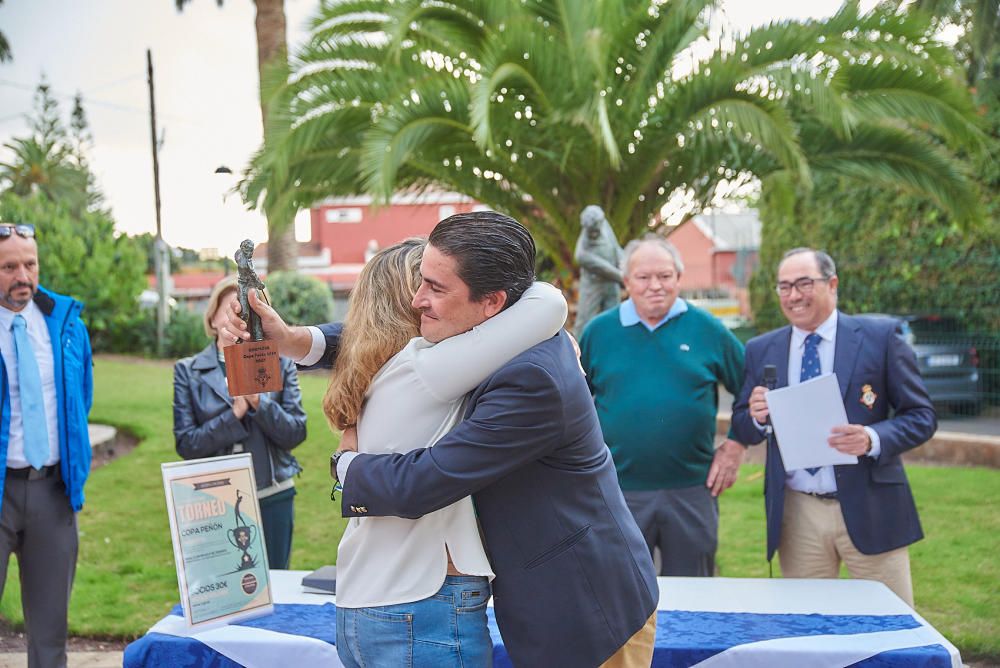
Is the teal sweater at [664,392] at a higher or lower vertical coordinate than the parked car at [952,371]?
higher

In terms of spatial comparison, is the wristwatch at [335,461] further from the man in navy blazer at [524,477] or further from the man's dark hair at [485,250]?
the man's dark hair at [485,250]

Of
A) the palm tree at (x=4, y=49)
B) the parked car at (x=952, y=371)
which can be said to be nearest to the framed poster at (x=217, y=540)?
the parked car at (x=952, y=371)

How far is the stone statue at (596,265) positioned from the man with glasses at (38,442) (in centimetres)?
304

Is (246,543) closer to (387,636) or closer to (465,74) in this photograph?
(387,636)

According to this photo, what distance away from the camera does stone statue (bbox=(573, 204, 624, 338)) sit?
5812mm

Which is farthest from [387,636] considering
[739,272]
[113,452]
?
[739,272]

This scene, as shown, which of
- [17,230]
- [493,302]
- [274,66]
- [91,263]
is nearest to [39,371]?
[17,230]

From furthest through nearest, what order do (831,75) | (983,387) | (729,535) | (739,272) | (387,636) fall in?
(739,272) < (983,387) < (831,75) < (729,535) < (387,636)

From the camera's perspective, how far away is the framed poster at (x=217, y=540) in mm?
2871

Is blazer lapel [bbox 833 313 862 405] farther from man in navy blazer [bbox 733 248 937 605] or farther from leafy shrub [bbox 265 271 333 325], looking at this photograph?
leafy shrub [bbox 265 271 333 325]

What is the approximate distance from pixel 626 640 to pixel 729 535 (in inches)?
211

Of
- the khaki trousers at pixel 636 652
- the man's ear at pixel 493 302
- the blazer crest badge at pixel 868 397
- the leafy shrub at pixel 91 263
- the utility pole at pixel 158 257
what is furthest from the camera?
the utility pole at pixel 158 257

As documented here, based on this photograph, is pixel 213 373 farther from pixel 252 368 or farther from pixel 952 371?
pixel 952 371

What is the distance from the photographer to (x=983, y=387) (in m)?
10.0
